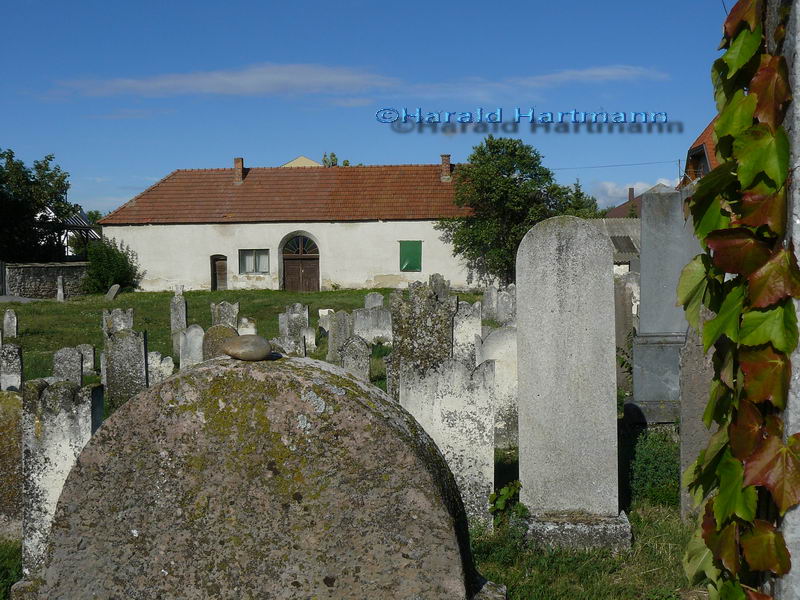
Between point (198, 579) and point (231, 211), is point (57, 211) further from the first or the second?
point (198, 579)

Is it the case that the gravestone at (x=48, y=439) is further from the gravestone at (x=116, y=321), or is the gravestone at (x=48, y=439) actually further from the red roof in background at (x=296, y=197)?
the red roof in background at (x=296, y=197)

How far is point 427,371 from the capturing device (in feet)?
21.4

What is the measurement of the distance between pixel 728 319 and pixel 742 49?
68 cm

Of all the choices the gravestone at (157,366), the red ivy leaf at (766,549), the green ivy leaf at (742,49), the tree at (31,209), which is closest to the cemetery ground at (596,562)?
the red ivy leaf at (766,549)

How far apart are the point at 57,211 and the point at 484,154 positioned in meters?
22.5

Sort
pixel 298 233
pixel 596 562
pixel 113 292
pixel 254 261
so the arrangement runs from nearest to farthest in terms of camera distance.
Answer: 1. pixel 596 562
2. pixel 113 292
3. pixel 298 233
4. pixel 254 261

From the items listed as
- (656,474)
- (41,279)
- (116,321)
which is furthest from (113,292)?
(656,474)

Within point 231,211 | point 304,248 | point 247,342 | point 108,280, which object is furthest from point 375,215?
point 247,342

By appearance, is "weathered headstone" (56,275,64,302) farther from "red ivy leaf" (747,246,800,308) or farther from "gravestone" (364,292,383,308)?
"red ivy leaf" (747,246,800,308)

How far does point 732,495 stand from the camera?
2.18 m

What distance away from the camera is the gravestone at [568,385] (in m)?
6.01

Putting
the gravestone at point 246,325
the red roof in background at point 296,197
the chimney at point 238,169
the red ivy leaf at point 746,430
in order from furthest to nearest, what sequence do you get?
the chimney at point 238,169 → the red roof in background at point 296,197 → the gravestone at point 246,325 → the red ivy leaf at point 746,430

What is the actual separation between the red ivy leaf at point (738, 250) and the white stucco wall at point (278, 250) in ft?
116

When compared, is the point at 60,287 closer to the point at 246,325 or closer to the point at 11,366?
the point at 246,325
